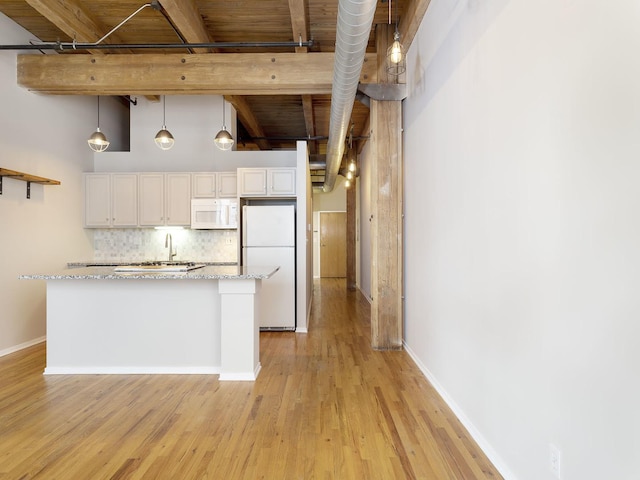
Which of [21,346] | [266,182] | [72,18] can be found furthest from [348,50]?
[21,346]

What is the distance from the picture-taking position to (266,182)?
203 inches

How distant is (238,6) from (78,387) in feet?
12.5

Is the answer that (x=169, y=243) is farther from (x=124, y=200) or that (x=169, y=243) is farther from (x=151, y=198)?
(x=124, y=200)

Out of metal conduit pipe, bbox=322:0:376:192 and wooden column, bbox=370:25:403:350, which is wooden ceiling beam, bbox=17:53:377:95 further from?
wooden column, bbox=370:25:403:350

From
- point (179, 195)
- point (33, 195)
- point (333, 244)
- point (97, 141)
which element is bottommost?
point (333, 244)

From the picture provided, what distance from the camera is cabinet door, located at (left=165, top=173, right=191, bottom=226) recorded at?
5.38 m

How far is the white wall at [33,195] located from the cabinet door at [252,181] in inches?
90.8

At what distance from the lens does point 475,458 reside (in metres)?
2.00

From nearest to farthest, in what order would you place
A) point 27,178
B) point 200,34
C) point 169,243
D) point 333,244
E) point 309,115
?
point 200,34
point 27,178
point 169,243
point 309,115
point 333,244

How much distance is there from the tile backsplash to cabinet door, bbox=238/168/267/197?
0.85 meters

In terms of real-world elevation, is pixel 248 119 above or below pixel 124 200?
above

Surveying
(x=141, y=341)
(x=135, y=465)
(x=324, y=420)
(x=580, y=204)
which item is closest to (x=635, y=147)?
(x=580, y=204)

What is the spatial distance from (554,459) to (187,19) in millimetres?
4186

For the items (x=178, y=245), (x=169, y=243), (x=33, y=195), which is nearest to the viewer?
(x=33, y=195)
